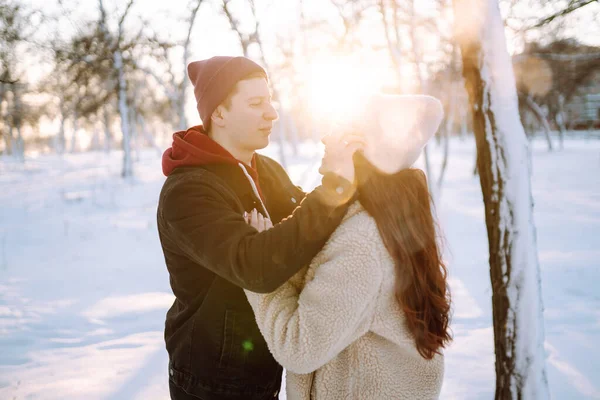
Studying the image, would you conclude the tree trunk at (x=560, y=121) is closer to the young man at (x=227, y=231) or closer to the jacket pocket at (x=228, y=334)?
the young man at (x=227, y=231)

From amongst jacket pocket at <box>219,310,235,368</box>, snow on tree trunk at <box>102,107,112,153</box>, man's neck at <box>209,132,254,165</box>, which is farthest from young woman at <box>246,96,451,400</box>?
snow on tree trunk at <box>102,107,112,153</box>

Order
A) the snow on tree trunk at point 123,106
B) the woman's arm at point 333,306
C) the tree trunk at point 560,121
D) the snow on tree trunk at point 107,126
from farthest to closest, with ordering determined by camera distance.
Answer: the snow on tree trunk at point 107,126, the tree trunk at point 560,121, the snow on tree trunk at point 123,106, the woman's arm at point 333,306

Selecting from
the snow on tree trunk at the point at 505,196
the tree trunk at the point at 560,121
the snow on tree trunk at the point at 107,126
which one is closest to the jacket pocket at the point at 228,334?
the snow on tree trunk at the point at 505,196

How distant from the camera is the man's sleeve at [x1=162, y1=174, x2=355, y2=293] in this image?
120cm

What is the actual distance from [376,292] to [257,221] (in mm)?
472

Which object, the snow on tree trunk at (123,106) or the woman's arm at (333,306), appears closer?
the woman's arm at (333,306)

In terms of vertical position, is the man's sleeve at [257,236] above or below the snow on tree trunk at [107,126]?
below

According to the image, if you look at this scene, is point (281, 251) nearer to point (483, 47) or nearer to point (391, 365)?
point (391, 365)

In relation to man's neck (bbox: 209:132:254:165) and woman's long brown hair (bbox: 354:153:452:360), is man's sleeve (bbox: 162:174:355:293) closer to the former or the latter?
woman's long brown hair (bbox: 354:153:452:360)

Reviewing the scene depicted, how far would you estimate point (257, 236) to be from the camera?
124cm

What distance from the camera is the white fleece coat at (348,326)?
1.19 m

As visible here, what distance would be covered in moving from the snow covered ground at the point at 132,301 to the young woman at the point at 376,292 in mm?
1091

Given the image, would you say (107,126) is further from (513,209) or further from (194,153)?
(513,209)

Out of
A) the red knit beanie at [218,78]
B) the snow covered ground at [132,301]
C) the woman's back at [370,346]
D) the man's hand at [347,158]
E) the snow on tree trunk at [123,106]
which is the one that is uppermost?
the snow on tree trunk at [123,106]
